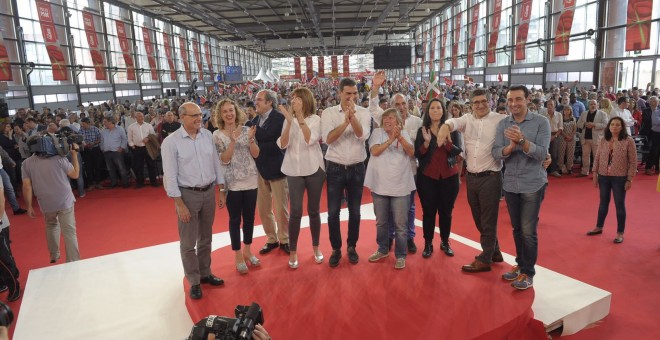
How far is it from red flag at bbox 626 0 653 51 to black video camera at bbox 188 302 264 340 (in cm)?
1561

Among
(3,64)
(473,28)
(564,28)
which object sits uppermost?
(473,28)

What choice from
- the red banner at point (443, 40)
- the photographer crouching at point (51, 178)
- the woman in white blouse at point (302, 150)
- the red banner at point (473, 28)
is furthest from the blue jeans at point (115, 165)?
the red banner at point (443, 40)

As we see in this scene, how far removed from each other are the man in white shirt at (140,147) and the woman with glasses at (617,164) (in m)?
7.57

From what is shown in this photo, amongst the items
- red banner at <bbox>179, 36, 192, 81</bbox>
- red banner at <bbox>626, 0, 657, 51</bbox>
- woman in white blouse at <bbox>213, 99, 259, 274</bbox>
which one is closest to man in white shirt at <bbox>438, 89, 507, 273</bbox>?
woman in white blouse at <bbox>213, 99, 259, 274</bbox>

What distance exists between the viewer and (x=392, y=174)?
3.25m

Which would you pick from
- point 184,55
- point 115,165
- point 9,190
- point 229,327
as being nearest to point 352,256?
point 229,327

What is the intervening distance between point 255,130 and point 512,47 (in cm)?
2103

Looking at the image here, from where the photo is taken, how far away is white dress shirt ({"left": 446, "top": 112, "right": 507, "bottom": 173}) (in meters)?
3.12

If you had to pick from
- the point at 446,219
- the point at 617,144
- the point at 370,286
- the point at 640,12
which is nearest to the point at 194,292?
the point at 370,286

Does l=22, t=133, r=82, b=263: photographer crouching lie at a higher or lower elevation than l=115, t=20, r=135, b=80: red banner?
lower

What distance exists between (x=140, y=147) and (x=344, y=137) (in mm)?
6295

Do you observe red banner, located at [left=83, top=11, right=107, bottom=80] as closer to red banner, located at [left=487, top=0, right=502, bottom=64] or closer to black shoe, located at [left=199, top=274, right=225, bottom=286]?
black shoe, located at [left=199, top=274, right=225, bottom=286]

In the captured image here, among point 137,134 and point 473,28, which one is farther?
point 473,28

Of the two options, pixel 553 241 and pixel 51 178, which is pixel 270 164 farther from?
pixel 553 241
